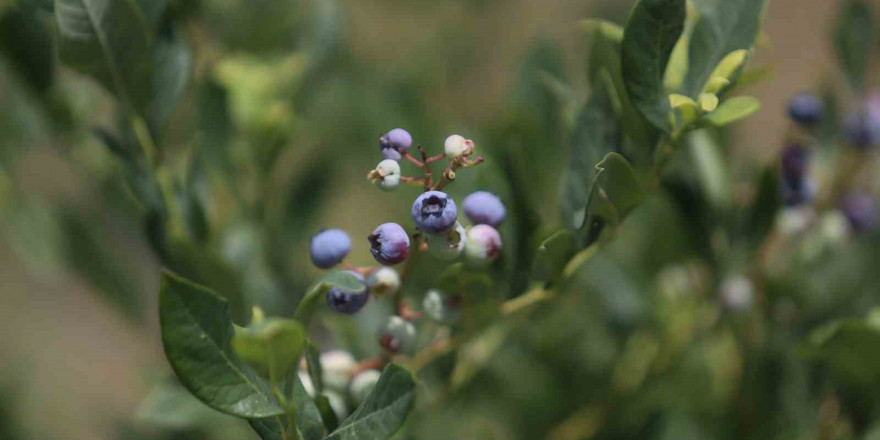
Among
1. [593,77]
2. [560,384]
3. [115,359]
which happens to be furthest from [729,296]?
[115,359]

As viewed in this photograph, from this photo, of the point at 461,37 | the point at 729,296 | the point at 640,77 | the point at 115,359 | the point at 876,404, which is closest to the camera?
the point at 640,77

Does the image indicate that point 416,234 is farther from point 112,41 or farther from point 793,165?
point 793,165

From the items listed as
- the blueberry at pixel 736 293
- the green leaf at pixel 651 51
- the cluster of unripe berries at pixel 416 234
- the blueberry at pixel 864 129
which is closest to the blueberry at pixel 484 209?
the cluster of unripe berries at pixel 416 234

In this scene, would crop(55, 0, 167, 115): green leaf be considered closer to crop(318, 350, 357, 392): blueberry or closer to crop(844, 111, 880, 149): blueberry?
crop(318, 350, 357, 392): blueberry

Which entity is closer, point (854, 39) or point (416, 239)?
point (416, 239)

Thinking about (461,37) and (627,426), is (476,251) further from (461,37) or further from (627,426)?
(461,37)

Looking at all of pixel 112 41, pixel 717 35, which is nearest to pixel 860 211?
pixel 717 35

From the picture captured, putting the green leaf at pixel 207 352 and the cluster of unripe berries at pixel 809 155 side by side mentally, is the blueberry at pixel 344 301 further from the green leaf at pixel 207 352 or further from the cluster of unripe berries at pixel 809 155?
the cluster of unripe berries at pixel 809 155
